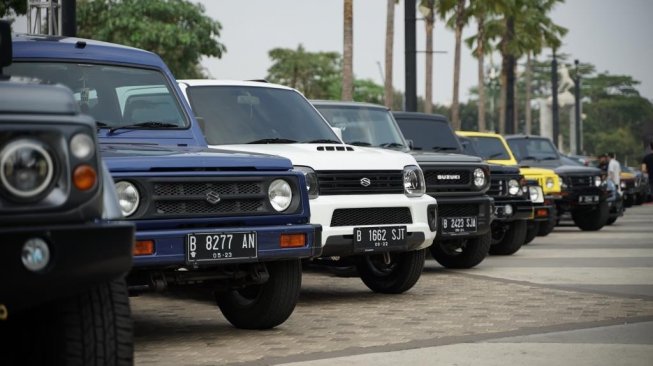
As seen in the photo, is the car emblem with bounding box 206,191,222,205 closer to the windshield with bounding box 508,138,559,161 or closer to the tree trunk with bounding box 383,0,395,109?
the windshield with bounding box 508,138,559,161

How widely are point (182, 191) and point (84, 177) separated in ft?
10.4

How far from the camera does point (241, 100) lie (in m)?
11.2

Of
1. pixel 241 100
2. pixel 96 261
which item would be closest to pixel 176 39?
pixel 241 100

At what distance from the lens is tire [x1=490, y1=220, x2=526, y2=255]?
16.7m

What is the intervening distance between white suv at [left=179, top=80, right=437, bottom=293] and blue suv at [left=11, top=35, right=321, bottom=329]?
2.19 ft

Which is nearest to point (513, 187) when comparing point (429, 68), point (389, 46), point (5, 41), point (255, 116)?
point (255, 116)

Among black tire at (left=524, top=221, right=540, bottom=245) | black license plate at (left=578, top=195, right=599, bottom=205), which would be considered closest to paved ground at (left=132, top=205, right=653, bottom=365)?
black tire at (left=524, top=221, right=540, bottom=245)

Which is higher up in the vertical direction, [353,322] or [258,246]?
[258,246]

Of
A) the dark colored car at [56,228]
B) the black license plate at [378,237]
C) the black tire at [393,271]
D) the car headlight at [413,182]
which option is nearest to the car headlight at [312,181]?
the black license plate at [378,237]

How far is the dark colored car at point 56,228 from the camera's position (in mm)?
4359

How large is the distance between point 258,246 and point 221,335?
3.57ft

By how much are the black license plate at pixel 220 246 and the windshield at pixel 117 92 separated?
51.7 inches

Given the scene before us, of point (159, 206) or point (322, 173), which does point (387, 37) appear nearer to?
point (322, 173)

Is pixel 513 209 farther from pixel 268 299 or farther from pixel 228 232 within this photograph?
pixel 228 232
